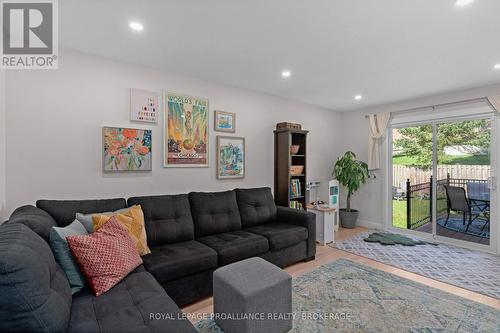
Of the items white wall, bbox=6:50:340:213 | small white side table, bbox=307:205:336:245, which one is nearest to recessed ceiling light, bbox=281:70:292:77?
white wall, bbox=6:50:340:213

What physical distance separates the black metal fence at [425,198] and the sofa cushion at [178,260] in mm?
3959

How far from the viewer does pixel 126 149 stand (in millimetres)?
2773

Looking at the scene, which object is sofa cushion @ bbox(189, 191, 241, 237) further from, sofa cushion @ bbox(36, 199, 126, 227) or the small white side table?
the small white side table

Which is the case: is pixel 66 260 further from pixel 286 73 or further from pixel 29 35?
pixel 286 73

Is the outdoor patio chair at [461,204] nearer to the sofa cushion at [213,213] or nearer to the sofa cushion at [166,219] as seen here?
the sofa cushion at [213,213]

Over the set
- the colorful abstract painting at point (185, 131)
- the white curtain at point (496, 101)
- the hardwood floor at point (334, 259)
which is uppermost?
the white curtain at point (496, 101)

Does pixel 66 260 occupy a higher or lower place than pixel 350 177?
lower

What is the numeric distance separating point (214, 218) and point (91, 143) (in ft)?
5.26

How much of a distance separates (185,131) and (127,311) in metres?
2.25

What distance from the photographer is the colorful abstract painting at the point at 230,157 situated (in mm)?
3492

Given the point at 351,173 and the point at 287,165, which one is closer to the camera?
the point at 287,165

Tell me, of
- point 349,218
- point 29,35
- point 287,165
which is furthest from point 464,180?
point 29,35

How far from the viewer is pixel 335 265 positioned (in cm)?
302

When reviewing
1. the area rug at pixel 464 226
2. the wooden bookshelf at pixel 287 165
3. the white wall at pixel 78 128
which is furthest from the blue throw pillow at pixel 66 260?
the area rug at pixel 464 226
